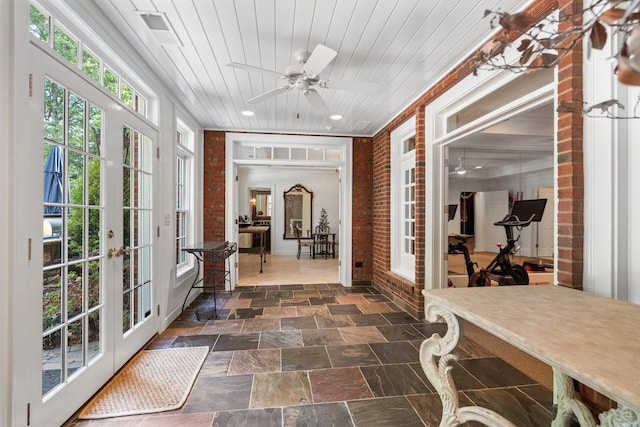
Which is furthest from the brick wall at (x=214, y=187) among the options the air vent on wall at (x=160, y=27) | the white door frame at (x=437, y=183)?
the white door frame at (x=437, y=183)

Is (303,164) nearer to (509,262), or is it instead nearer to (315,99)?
(315,99)

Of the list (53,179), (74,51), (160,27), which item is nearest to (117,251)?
(53,179)

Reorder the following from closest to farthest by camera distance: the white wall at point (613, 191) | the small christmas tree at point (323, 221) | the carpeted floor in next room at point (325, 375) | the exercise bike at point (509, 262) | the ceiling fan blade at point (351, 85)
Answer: the white wall at point (613, 191) → the carpeted floor in next room at point (325, 375) → the ceiling fan blade at point (351, 85) → the exercise bike at point (509, 262) → the small christmas tree at point (323, 221)

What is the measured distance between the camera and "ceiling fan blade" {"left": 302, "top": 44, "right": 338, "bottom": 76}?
1.75 m

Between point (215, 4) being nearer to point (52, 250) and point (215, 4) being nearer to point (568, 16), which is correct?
point (52, 250)

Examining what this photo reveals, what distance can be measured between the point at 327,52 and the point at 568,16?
133 cm

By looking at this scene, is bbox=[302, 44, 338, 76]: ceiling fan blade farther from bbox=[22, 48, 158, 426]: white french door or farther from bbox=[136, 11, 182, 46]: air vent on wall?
bbox=[22, 48, 158, 426]: white french door

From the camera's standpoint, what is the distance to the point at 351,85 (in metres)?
2.23

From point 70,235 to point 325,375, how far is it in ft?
6.20

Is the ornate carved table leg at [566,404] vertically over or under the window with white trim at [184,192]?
under

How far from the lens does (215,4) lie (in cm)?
173

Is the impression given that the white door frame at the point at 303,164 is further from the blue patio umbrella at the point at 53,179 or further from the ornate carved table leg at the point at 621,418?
the ornate carved table leg at the point at 621,418

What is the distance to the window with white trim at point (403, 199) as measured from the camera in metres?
3.61

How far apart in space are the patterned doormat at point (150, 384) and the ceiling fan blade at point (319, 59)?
7.80 feet
